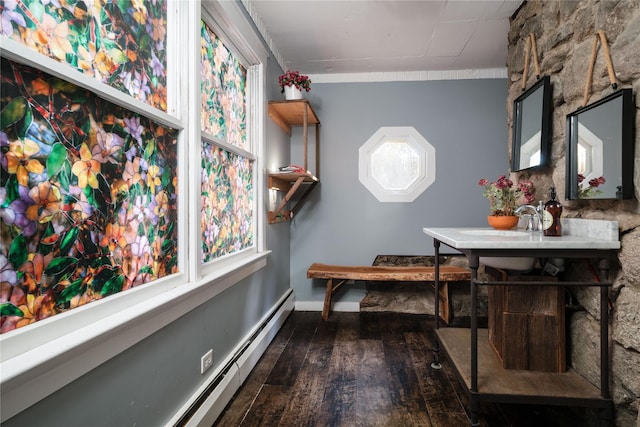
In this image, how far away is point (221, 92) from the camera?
2.01 meters

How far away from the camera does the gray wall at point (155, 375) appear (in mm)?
871

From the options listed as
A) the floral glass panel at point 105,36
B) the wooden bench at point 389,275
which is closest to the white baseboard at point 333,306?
the wooden bench at point 389,275

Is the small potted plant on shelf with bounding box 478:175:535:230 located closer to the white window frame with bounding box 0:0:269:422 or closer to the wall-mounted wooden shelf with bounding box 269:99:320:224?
the wall-mounted wooden shelf with bounding box 269:99:320:224

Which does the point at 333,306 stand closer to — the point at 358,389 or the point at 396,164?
the point at 358,389

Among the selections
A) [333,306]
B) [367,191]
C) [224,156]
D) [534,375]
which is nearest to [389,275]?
[333,306]

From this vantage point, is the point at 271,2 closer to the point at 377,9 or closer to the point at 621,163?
the point at 377,9

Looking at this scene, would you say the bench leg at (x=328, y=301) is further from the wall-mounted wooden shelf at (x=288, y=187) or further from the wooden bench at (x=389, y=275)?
the wall-mounted wooden shelf at (x=288, y=187)

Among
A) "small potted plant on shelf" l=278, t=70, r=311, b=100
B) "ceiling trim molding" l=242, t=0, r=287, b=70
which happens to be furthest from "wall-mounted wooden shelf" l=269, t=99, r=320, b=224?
"ceiling trim molding" l=242, t=0, r=287, b=70

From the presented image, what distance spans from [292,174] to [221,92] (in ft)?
3.05

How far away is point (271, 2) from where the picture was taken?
226cm

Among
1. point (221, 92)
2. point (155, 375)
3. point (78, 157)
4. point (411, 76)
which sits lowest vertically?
point (155, 375)

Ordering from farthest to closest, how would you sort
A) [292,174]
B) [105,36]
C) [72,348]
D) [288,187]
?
[288,187]
[292,174]
[105,36]
[72,348]

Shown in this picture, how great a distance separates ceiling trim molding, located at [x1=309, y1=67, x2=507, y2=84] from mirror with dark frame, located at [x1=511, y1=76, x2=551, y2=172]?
1.26 metres

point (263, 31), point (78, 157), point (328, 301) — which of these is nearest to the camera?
point (78, 157)
